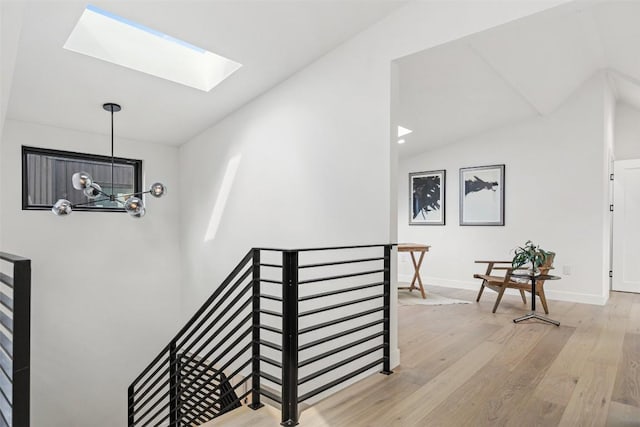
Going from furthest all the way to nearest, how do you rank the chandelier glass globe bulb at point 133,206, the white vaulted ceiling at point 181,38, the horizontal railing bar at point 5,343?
the chandelier glass globe bulb at point 133,206
the white vaulted ceiling at point 181,38
the horizontal railing bar at point 5,343

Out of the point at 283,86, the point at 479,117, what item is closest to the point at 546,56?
the point at 479,117

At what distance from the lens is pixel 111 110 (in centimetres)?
410

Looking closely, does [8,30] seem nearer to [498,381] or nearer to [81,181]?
[81,181]

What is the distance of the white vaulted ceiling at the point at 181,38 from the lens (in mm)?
2764

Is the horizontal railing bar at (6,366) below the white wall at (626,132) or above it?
below

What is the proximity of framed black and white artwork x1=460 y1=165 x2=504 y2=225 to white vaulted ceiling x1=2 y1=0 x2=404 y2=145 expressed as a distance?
3.51 m

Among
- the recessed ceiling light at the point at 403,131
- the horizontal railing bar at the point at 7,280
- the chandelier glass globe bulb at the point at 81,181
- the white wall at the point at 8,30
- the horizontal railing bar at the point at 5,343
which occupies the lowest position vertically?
the horizontal railing bar at the point at 5,343

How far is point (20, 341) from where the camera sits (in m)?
1.35

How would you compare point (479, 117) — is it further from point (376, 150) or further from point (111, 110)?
point (111, 110)

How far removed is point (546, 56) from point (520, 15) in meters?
1.92

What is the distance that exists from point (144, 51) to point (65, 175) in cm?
212

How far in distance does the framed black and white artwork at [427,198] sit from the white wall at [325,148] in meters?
3.39

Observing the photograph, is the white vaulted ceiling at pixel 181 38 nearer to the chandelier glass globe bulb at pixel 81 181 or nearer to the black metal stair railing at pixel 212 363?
the chandelier glass globe bulb at pixel 81 181

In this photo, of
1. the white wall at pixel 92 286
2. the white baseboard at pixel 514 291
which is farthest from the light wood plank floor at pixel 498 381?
the white wall at pixel 92 286
